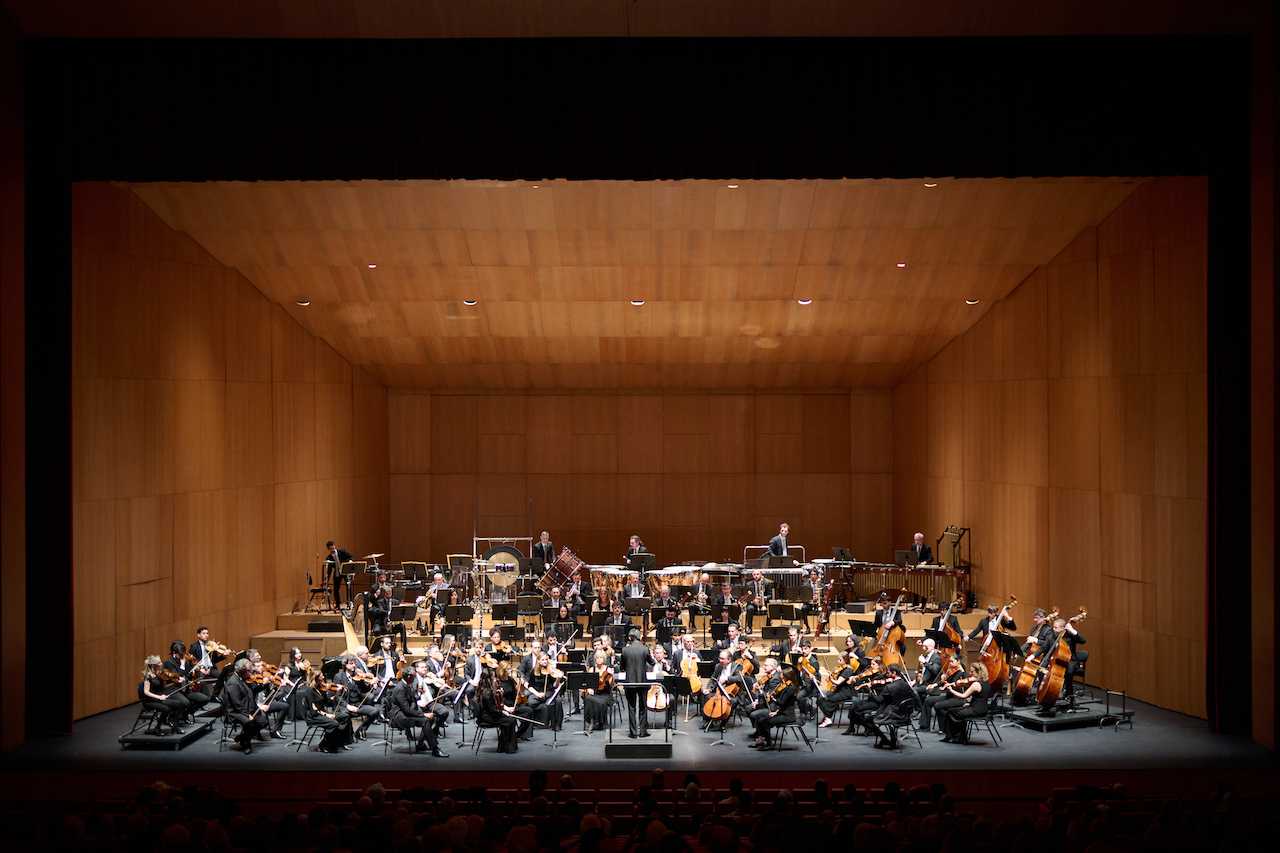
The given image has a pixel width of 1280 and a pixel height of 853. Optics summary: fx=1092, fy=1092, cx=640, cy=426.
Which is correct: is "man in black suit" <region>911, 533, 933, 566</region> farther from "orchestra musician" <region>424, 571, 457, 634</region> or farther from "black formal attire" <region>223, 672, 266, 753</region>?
"black formal attire" <region>223, 672, 266, 753</region>

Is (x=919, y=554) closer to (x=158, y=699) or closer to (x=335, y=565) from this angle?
(x=335, y=565)

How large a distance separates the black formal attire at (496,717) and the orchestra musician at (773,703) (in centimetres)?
244

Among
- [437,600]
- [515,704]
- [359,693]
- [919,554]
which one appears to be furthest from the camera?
[919,554]

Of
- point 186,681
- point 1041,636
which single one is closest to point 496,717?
point 186,681

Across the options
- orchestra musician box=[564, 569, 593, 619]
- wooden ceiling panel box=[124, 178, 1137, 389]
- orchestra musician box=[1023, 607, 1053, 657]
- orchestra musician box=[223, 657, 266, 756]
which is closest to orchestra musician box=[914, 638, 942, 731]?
orchestra musician box=[1023, 607, 1053, 657]

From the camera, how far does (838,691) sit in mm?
11805

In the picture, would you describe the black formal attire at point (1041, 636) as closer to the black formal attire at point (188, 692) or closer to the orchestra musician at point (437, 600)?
the orchestra musician at point (437, 600)

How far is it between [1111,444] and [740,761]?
20.8ft

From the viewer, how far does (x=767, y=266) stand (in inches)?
624

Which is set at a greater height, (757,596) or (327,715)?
(757,596)

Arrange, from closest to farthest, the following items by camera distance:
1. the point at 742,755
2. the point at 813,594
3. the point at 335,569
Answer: the point at 742,755
the point at 813,594
the point at 335,569

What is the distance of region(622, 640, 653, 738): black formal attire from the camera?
37.4ft

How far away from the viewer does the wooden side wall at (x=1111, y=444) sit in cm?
1219

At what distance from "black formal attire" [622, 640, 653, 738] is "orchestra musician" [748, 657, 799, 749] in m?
1.15
